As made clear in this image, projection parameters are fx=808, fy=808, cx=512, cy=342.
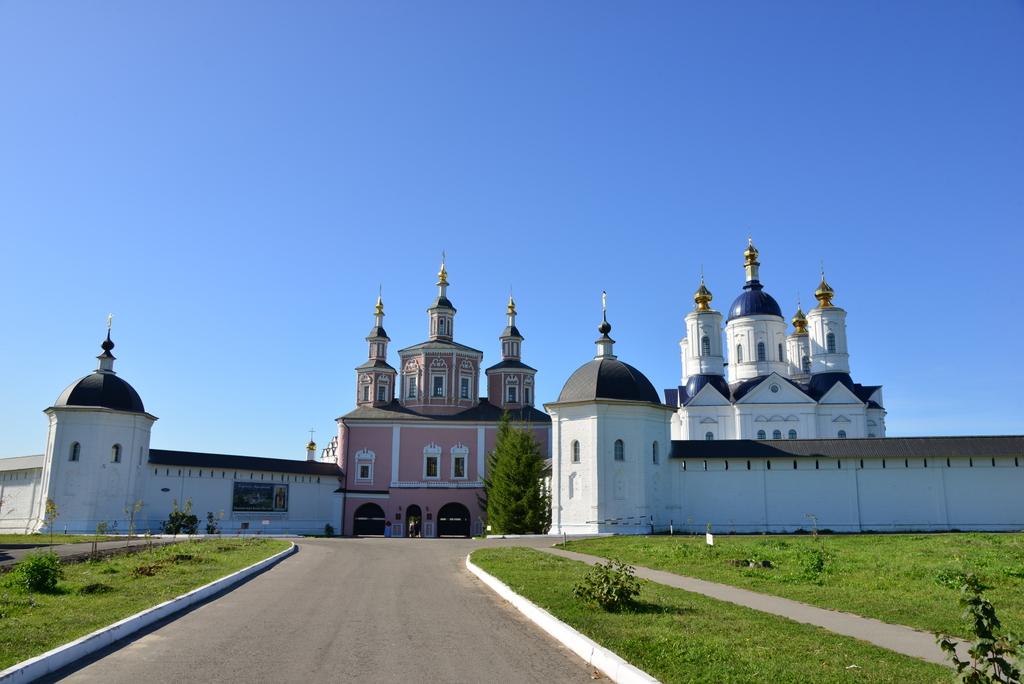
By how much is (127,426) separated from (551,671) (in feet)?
116

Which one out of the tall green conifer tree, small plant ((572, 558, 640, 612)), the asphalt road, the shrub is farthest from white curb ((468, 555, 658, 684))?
the tall green conifer tree

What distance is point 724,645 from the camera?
812cm

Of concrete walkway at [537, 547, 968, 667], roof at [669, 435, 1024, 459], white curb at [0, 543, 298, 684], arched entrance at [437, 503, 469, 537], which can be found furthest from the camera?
arched entrance at [437, 503, 469, 537]

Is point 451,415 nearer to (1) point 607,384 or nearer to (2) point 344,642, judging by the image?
(1) point 607,384

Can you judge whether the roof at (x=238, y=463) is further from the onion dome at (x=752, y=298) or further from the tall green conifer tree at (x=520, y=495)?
the onion dome at (x=752, y=298)

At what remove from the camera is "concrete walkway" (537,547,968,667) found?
8.28 m

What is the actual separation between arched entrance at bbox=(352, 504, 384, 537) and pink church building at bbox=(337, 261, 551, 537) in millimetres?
59

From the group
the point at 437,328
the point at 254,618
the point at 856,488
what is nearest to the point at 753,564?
the point at 254,618

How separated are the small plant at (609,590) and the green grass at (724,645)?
6.8 inches

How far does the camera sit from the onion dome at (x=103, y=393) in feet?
123

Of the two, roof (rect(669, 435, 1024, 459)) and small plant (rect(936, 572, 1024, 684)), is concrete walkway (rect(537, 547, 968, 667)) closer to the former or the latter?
small plant (rect(936, 572, 1024, 684))

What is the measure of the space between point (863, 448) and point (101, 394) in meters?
34.5

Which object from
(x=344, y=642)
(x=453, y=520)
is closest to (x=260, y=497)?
(x=453, y=520)

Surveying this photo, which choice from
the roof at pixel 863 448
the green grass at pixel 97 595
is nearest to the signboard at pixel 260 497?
the green grass at pixel 97 595
